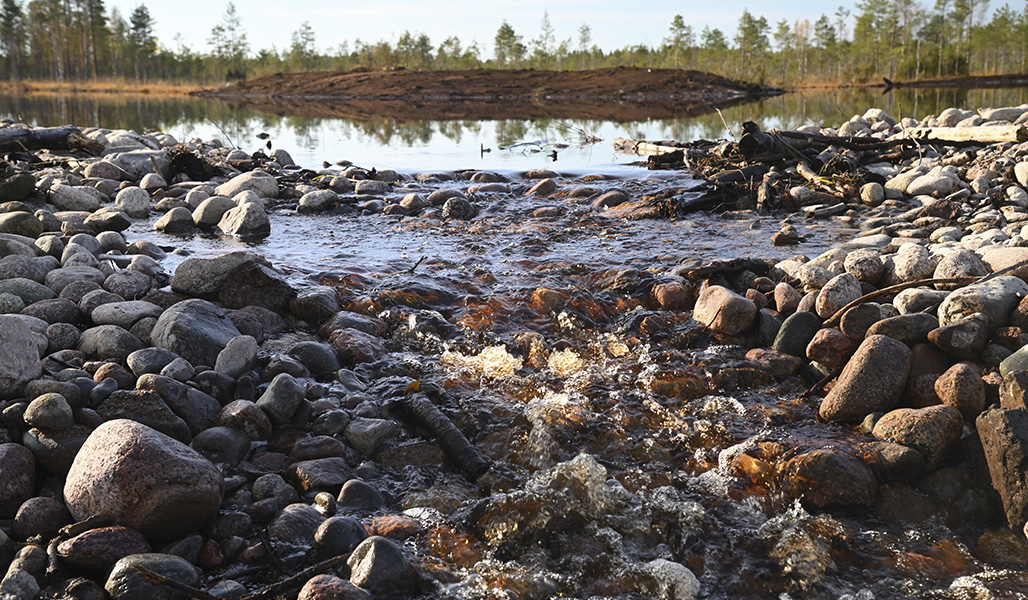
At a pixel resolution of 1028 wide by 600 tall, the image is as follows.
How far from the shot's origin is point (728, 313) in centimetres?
445

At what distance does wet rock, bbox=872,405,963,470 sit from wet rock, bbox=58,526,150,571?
10.5 ft

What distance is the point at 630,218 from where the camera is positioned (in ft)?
25.5

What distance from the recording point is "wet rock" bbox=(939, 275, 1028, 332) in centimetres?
358

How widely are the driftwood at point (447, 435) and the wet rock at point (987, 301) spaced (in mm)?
2664

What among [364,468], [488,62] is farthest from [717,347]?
[488,62]

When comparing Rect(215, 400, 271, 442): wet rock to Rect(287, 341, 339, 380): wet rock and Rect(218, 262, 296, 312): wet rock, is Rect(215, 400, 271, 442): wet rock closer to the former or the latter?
Rect(287, 341, 339, 380): wet rock

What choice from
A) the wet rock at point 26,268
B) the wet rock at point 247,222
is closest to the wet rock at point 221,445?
the wet rock at point 26,268

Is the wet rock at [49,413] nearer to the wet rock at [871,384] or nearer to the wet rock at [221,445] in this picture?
the wet rock at [221,445]

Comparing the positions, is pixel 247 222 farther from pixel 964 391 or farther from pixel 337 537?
pixel 964 391

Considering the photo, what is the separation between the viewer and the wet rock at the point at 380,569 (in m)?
2.34

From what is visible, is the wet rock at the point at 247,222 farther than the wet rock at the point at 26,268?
Yes

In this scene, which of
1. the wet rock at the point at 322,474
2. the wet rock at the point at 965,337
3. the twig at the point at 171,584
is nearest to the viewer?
the twig at the point at 171,584

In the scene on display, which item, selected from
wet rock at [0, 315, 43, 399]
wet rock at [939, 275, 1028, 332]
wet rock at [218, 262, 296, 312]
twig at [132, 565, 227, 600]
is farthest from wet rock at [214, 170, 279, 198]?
wet rock at [939, 275, 1028, 332]

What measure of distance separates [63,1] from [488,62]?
121ft
